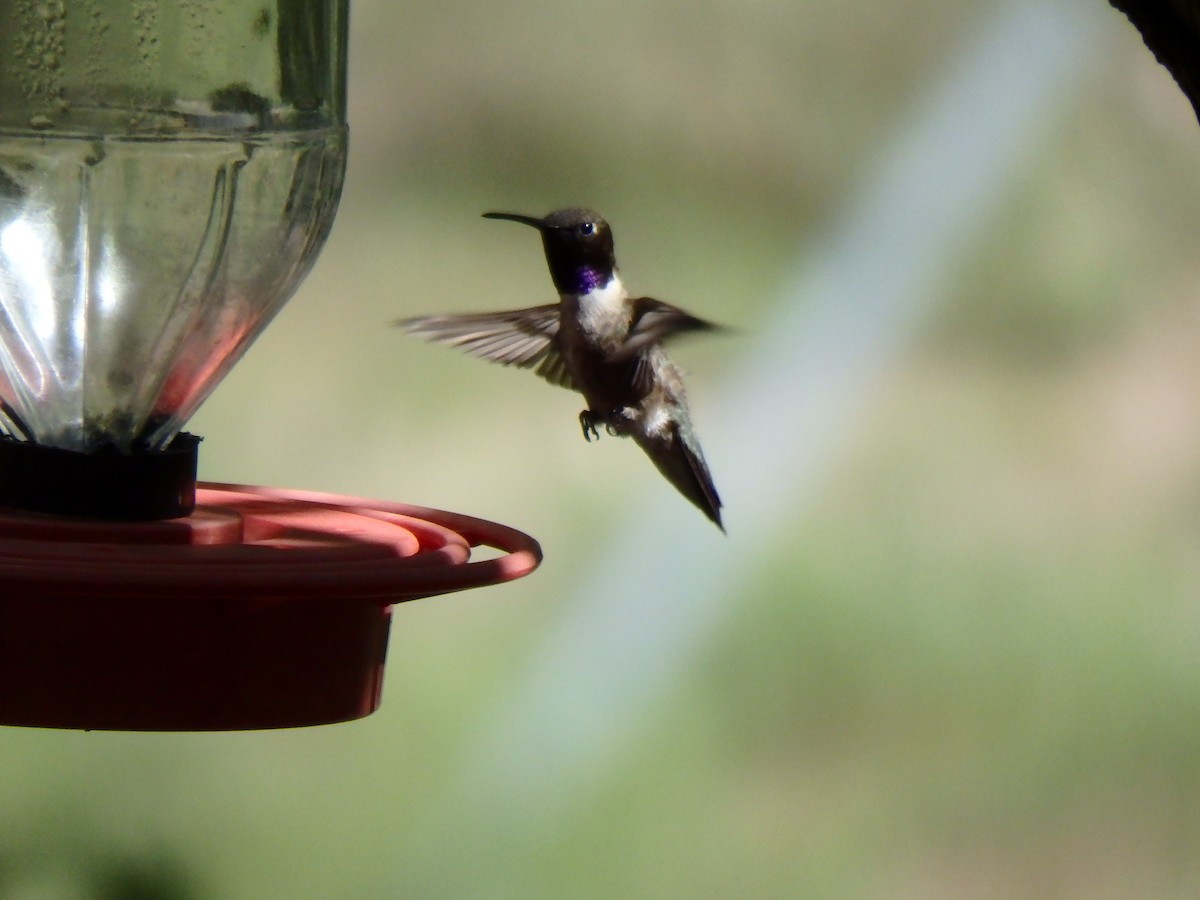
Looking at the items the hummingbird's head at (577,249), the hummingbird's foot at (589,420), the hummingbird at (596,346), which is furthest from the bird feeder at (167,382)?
the hummingbird's foot at (589,420)

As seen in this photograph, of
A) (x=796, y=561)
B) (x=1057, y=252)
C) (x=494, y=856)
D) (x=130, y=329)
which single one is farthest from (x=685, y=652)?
(x=130, y=329)

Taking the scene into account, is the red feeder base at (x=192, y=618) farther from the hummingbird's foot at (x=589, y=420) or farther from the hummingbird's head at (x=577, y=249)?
the hummingbird's foot at (x=589, y=420)

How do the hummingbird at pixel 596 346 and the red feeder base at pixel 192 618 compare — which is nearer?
the red feeder base at pixel 192 618

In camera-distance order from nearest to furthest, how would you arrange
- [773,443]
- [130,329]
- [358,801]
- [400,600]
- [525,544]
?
[400,600] → [525,544] → [130,329] → [358,801] → [773,443]

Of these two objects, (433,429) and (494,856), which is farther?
(433,429)

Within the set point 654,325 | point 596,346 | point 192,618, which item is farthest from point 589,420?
point 192,618

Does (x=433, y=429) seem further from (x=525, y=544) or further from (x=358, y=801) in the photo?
(x=525, y=544)
